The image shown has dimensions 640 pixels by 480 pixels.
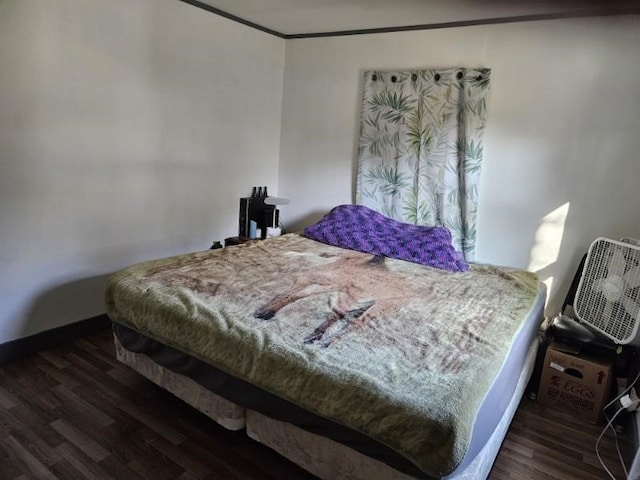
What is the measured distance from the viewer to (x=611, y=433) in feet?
7.23

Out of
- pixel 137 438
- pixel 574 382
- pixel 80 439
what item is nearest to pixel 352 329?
pixel 137 438

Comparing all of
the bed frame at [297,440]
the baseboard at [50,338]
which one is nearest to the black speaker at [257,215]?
the baseboard at [50,338]

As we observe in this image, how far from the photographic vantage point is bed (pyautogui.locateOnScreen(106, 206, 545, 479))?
53.4 inches

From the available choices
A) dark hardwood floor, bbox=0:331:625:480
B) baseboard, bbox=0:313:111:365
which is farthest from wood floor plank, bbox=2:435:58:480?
baseboard, bbox=0:313:111:365

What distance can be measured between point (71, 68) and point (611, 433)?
3.59m

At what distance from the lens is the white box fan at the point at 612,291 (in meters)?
2.20

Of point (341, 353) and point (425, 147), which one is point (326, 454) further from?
point (425, 147)

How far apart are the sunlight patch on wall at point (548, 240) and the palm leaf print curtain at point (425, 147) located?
1.39 feet

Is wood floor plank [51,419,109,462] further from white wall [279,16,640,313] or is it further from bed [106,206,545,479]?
white wall [279,16,640,313]

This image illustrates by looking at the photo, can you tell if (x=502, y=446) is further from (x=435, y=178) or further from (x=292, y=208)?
(x=292, y=208)

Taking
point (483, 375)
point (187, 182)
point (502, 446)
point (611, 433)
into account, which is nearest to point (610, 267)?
point (611, 433)

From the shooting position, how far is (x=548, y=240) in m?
2.86

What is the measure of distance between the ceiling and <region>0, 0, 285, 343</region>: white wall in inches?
10.1

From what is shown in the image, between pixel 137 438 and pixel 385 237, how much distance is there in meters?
2.05
